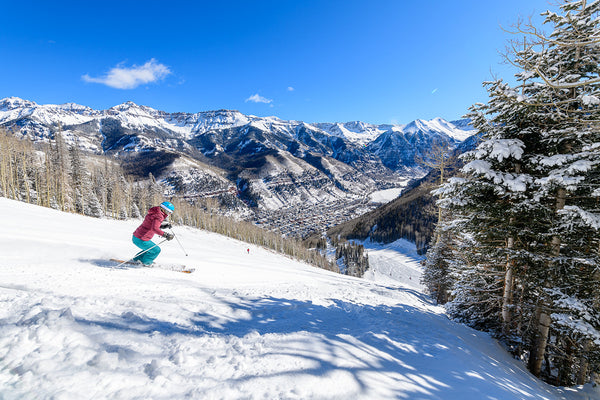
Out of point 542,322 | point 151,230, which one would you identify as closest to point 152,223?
point 151,230

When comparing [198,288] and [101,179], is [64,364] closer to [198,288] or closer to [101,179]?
[198,288]

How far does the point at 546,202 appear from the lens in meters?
7.67

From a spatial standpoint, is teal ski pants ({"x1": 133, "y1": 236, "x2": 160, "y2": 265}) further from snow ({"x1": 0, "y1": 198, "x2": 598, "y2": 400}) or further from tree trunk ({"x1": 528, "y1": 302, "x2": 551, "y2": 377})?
tree trunk ({"x1": 528, "y1": 302, "x2": 551, "y2": 377})

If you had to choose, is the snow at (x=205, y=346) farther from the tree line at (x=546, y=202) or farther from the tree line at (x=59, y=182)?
the tree line at (x=59, y=182)

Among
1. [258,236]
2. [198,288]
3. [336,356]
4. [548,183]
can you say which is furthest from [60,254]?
[258,236]

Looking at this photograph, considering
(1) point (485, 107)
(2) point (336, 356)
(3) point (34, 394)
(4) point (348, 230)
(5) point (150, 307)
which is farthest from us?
(4) point (348, 230)

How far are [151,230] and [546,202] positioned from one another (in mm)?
12839

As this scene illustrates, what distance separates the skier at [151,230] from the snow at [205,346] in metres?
1.05

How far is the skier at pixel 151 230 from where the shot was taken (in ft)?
25.5

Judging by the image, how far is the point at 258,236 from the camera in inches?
3204

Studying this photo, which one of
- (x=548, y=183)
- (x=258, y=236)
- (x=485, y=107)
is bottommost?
(x=258, y=236)

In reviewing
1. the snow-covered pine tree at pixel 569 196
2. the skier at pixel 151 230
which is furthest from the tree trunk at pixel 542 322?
the skier at pixel 151 230

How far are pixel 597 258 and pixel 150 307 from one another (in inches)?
434

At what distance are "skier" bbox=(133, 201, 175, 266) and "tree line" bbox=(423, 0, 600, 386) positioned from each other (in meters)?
9.35
